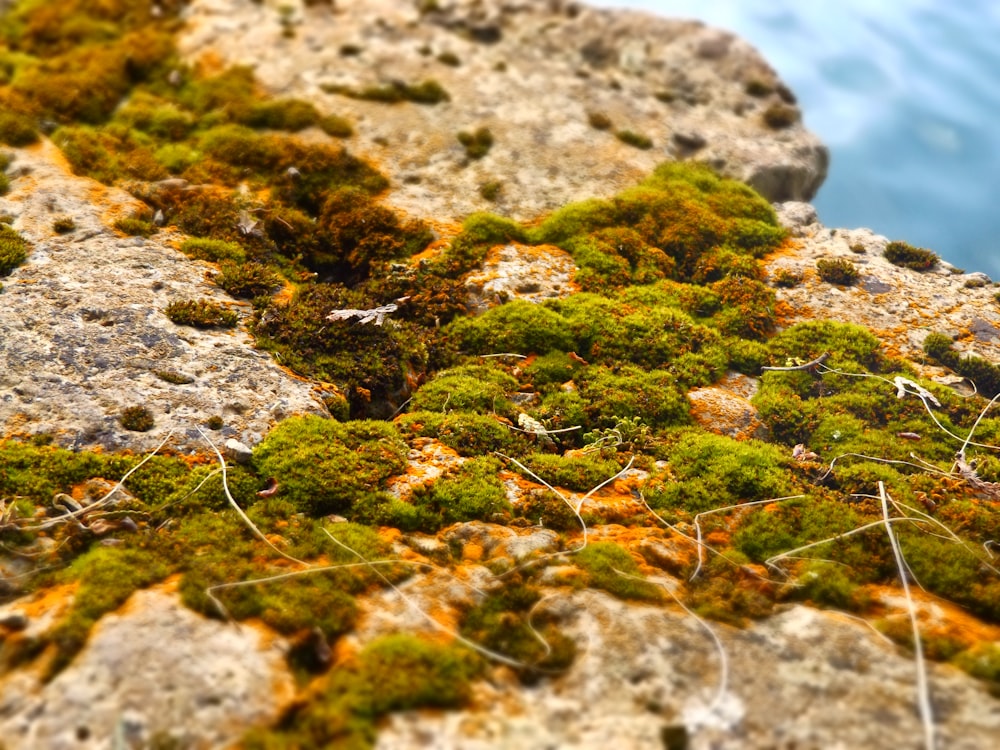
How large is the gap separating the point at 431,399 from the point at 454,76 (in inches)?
555

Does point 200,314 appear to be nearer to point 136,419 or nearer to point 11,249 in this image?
point 136,419

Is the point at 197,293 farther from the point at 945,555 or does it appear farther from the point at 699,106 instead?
the point at 699,106

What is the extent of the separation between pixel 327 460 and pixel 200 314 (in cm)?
421

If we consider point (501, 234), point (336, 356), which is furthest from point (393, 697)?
point (501, 234)

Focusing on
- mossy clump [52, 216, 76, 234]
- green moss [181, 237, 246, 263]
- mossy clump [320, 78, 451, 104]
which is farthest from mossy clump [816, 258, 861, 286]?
mossy clump [52, 216, 76, 234]

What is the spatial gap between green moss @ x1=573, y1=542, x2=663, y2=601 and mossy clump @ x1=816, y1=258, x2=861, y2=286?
385 inches

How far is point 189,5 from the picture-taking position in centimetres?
2514

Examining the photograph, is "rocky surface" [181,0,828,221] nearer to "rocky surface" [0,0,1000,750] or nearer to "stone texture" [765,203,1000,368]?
"rocky surface" [0,0,1000,750]

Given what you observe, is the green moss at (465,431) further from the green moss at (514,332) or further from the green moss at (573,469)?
the green moss at (514,332)

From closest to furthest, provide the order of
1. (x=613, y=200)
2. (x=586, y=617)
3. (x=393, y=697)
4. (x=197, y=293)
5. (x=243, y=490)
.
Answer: (x=393, y=697), (x=586, y=617), (x=243, y=490), (x=197, y=293), (x=613, y=200)

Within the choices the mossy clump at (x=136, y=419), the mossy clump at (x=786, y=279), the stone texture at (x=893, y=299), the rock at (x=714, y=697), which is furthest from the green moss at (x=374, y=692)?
the mossy clump at (x=786, y=279)

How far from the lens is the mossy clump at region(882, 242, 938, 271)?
54.3 feet

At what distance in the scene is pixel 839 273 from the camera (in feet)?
52.5

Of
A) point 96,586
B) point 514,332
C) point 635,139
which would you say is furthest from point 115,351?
point 635,139
